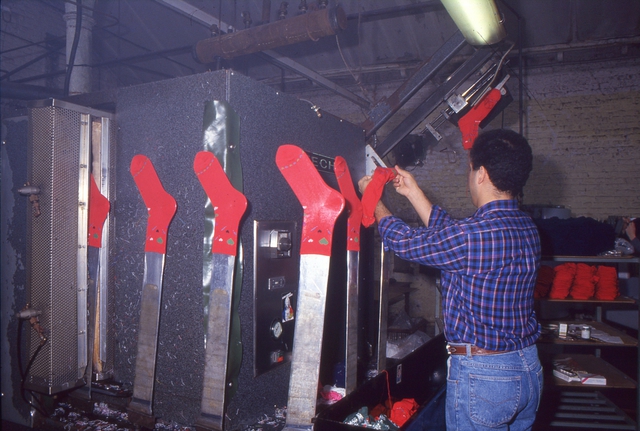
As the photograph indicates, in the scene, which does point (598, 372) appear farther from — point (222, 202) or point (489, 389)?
point (222, 202)

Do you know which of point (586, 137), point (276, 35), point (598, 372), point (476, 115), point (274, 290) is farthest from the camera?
point (586, 137)

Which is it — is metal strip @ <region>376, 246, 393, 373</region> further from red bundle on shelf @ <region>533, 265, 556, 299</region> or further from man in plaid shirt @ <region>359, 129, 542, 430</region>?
red bundle on shelf @ <region>533, 265, 556, 299</region>

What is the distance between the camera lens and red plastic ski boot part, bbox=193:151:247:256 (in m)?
1.37

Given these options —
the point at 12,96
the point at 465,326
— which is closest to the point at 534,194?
the point at 465,326

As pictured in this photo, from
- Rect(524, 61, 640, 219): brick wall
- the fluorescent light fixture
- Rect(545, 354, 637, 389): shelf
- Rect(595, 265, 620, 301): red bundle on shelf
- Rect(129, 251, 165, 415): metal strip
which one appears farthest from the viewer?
Rect(524, 61, 640, 219): brick wall

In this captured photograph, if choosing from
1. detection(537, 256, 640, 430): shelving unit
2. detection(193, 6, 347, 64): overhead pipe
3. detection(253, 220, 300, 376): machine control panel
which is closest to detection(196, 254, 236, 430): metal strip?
detection(253, 220, 300, 376): machine control panel

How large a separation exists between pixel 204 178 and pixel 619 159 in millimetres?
6154

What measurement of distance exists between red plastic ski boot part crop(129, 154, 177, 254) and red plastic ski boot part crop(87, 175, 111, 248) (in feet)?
0.62

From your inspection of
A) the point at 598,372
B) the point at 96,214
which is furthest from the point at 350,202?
the point at 598,372

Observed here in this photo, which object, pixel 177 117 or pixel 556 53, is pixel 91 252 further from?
pixel 556 53

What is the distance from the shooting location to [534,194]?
6004mm

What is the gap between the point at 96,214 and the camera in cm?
164

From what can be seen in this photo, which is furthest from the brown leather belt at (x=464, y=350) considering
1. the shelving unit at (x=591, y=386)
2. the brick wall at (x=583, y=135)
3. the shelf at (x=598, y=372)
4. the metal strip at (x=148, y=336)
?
the brick wall at (x=583, y=135)

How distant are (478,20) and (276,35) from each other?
1.59 m
